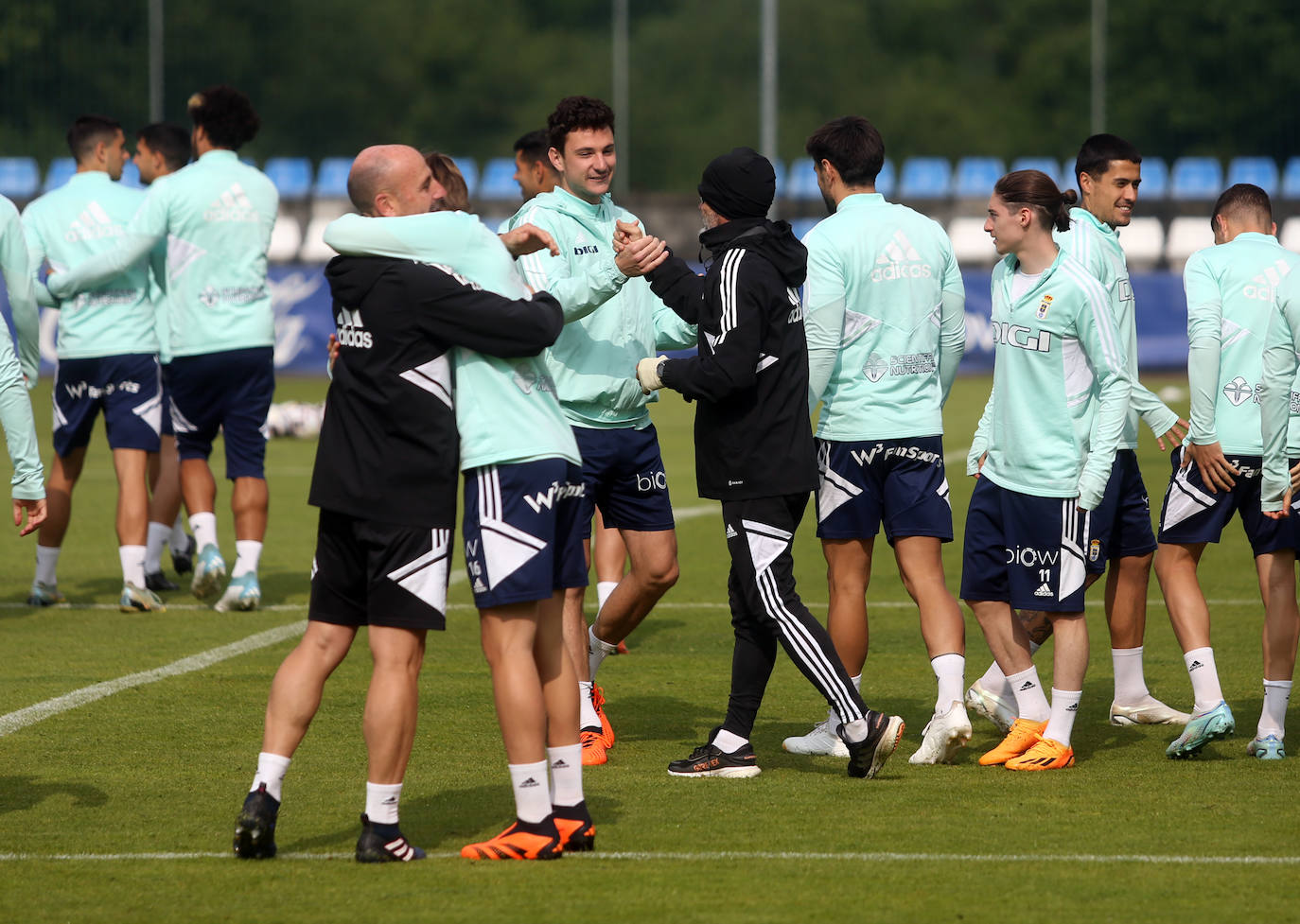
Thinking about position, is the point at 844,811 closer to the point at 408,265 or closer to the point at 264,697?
the point at 408,265

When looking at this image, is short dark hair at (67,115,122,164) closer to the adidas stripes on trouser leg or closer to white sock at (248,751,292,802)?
the adidas stripes on trouser leg

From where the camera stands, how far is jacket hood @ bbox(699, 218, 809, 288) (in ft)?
19.4

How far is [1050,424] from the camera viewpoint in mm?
6219

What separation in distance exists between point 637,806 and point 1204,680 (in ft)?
7.31

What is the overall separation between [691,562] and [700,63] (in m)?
36.6

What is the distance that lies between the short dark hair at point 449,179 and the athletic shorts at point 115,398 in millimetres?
4524

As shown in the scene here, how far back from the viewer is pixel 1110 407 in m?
6.11

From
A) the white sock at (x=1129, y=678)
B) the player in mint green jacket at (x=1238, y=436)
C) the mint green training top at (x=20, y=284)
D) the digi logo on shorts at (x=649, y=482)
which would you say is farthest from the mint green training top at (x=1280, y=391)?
the mint green training top at (x=20, y=284)

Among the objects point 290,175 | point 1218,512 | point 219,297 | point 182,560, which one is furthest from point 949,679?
point 290,175

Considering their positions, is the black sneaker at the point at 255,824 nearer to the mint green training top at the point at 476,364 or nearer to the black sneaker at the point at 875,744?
the mint green training top at the point at 476,364

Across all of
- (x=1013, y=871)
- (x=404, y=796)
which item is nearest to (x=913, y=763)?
(x=1013, y=871)

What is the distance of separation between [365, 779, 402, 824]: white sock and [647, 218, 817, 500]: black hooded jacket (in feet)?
5.19

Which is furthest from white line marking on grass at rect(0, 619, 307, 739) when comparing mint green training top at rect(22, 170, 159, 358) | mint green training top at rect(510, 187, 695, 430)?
mint green training top at rect(510, 187, 695, 430)

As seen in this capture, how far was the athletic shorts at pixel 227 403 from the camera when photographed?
9391mm
